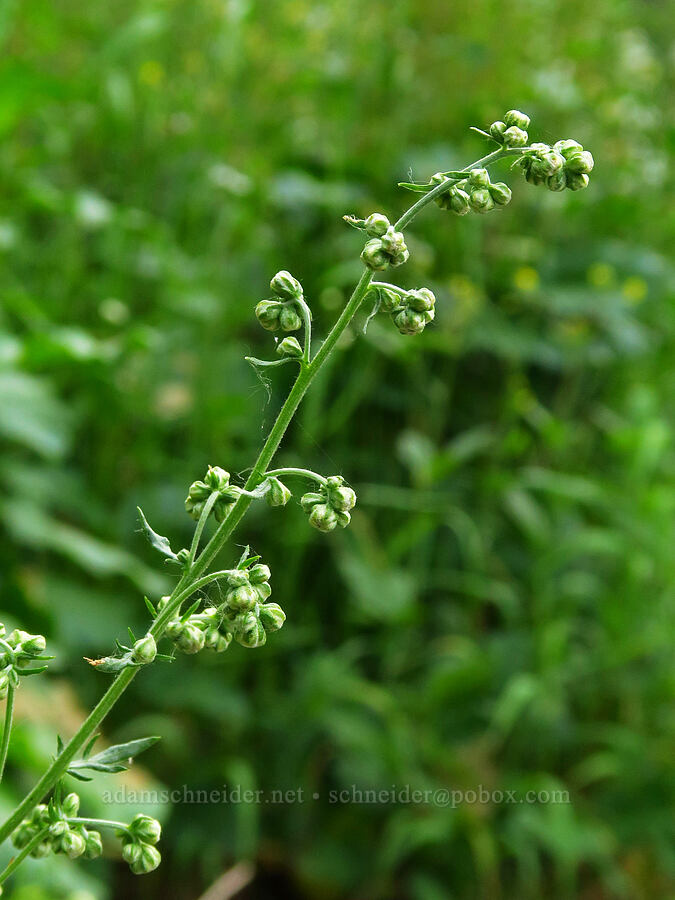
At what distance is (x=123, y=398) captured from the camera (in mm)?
1926

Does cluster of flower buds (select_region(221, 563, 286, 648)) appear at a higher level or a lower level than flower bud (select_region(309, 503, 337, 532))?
lower

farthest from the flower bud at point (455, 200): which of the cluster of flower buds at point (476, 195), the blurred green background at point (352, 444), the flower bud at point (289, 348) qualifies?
the blurred green background at point (352, 444)

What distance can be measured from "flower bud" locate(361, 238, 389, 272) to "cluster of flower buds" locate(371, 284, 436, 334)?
23 millimetres

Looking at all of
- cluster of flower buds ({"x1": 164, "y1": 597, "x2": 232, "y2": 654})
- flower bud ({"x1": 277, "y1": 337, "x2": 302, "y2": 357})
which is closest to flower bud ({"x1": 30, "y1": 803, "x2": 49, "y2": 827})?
cluster of flower buds ({"x1": 164, "y1": 597, "x2": 232, "y2": 654})

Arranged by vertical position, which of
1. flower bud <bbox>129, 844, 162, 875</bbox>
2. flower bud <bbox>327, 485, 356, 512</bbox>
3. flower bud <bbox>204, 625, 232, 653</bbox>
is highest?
flower bud <bbox>327, 485, 356, 512</bbox>

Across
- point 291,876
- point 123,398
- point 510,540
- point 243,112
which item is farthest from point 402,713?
point 243,112

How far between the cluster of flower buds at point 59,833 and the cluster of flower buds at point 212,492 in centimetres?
15

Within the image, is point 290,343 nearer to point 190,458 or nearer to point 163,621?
point 163,621

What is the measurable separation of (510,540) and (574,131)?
1228 millimetres

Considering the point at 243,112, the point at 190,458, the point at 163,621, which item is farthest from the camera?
the point at 243,112

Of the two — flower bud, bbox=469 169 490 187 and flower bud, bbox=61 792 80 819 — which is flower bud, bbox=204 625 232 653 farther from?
flower bud, bbox=469 169 490 187

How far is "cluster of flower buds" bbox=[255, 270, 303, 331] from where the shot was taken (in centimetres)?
47

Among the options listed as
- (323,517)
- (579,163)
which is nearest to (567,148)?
(579,163)

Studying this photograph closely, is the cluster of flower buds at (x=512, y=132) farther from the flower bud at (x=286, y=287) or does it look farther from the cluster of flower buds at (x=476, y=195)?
the flower bud at (x=286, y=287)
